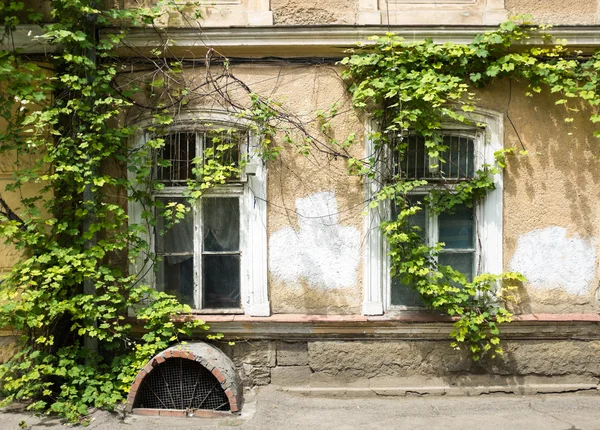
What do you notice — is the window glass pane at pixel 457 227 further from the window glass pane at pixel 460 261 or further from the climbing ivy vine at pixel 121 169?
the climbing ivy vine at pixel 121 169

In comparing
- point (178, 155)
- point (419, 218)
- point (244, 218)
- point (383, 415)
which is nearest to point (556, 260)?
point (419, 218)

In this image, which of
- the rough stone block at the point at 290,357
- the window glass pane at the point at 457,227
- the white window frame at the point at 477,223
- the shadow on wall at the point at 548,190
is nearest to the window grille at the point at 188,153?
the white window frame at the point at 477,223

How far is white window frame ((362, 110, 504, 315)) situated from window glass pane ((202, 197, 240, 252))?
1242 millimetres

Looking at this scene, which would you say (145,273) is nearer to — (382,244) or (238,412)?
(238,412)

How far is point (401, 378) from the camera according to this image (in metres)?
5.32

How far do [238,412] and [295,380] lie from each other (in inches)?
26.6

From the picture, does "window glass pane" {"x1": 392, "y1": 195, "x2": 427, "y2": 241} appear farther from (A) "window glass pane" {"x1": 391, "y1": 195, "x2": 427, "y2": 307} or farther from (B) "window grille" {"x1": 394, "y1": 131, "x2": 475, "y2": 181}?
(B) "window grille" {"x1": 394, "y1": 131, "x2": 475, "y2": 181}

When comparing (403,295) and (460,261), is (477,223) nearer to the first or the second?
(460,261)

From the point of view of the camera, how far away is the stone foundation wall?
209 inches

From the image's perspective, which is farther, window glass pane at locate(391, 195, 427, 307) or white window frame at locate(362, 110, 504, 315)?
window glass pane at locate(391, 195, 427, 307)

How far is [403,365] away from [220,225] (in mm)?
2134

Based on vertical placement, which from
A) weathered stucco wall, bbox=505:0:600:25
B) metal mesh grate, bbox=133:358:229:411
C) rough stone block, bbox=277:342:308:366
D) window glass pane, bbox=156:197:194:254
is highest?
weathered stucco wall, bbox=505:0:600:25

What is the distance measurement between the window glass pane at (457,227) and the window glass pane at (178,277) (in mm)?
2391

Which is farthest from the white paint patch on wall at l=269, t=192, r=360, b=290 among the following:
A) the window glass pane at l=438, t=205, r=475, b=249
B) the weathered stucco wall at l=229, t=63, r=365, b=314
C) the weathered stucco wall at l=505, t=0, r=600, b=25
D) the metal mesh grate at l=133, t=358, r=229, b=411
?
the weathered stucco wall at l=505, t=0, r=600, b=25
